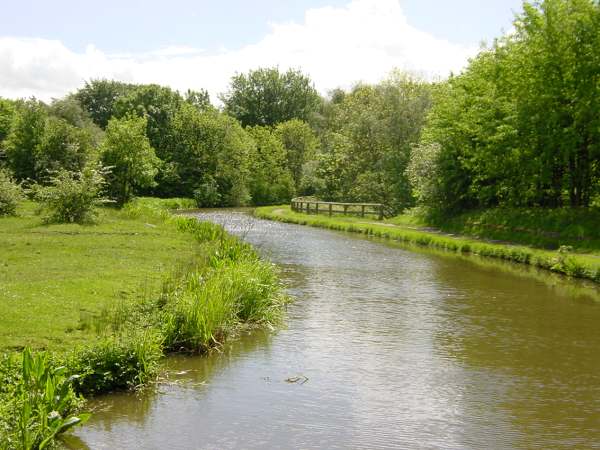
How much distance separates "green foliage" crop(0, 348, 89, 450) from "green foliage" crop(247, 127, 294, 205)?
232ft

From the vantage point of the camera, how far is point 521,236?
34.1m

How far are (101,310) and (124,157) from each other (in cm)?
2832

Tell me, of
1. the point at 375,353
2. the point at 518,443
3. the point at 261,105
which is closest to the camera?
the point at 518,443

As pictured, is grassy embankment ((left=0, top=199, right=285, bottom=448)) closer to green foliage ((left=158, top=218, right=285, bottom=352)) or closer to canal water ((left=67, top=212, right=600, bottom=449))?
green foliage ((left=158, top=218, right=285, bottom=352))

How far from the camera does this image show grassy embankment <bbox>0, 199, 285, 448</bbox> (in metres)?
9.18

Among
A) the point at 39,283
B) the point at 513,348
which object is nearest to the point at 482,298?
the point at 513,348

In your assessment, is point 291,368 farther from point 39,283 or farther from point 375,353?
point 39,283

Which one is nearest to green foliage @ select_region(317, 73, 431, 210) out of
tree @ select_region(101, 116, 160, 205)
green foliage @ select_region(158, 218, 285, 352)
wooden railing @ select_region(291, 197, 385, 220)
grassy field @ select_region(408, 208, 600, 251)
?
wooden railing @ select_region(291, 197, 385, 220)

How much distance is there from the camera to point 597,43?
31.9 meters

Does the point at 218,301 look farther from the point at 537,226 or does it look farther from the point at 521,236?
the point at 537,226

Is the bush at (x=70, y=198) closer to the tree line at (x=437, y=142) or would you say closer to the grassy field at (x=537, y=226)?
the tree line at (x=437, y=142)

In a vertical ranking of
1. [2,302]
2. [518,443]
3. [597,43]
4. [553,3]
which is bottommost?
[518,443]

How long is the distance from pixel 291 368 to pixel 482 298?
1028 cm

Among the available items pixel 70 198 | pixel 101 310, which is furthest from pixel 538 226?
pixel 101 310
